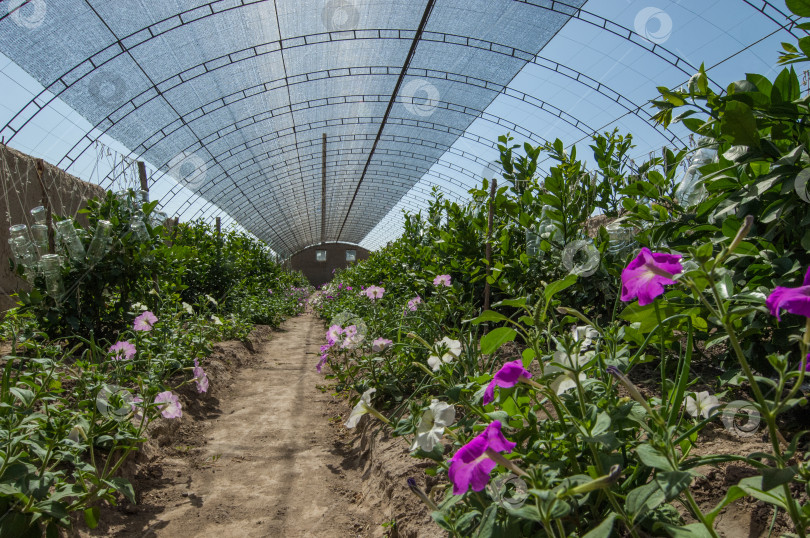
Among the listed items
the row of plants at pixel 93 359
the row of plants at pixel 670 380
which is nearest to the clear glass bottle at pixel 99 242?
the row of plants at pixel 93 359

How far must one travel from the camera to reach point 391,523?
1745mm

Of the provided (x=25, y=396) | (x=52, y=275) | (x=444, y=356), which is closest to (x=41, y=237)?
(x=52, y=275)

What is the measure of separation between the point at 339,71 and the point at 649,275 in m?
11.0

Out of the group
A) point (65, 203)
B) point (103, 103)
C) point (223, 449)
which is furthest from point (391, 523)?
point (103, 103)

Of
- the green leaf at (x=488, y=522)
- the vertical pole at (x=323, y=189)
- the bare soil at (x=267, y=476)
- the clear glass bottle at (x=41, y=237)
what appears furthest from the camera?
the vertical pole at (x=323, y=189)

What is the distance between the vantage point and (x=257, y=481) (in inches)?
95.8

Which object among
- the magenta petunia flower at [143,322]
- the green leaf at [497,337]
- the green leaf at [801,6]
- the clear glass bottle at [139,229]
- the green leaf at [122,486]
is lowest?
the green leaf at [122,486]

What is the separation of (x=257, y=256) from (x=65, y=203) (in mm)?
7687

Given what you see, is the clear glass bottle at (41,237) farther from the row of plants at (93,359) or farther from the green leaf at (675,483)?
the green leaf at (675,483)

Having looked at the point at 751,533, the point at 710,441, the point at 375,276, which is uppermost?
the point at 375,276

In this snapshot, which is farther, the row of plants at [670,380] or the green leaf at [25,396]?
the green leaf at [25,396]

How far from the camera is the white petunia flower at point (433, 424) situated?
1102 mm

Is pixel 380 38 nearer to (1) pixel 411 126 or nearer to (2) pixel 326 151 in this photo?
(1) pixel 411 126

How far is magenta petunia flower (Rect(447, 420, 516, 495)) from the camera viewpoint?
2.52 ft
